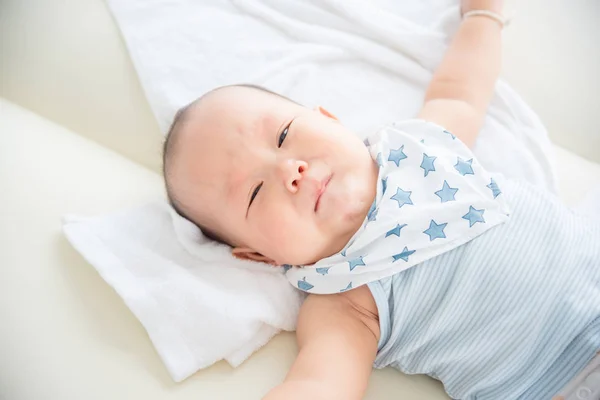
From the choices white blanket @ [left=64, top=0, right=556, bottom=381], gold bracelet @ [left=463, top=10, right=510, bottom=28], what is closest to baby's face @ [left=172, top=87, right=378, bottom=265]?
white blanket @ [left=64, top=0, right=556, bottom=381]

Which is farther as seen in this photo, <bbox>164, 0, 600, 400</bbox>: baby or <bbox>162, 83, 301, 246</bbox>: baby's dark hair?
<bbox>162, 83, 301, 246</bbox>: baby's dark hair

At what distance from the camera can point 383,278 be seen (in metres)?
0.93

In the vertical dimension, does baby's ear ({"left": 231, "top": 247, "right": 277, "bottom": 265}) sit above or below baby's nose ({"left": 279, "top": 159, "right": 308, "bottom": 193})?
below

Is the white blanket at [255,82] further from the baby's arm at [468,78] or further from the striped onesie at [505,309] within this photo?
the striped onesie at [505,309]

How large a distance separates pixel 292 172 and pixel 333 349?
28 centimetres

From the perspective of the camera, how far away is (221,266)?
1003 millimetres

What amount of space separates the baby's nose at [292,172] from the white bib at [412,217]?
132 millimetres

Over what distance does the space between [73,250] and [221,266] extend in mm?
257

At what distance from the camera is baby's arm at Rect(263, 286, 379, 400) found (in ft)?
2.69

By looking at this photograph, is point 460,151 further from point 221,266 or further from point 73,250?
point 73,250

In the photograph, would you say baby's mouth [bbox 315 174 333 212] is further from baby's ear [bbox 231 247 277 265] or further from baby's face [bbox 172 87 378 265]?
baby's ear [bbox 231 247 277 265]

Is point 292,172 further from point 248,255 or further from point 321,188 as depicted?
point 248,255

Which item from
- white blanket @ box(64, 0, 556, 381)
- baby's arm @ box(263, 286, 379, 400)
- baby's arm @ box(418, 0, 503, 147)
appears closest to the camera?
baby's arm @ box(263, 286, 379, 400)

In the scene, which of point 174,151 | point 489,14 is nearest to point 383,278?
point 174,151
